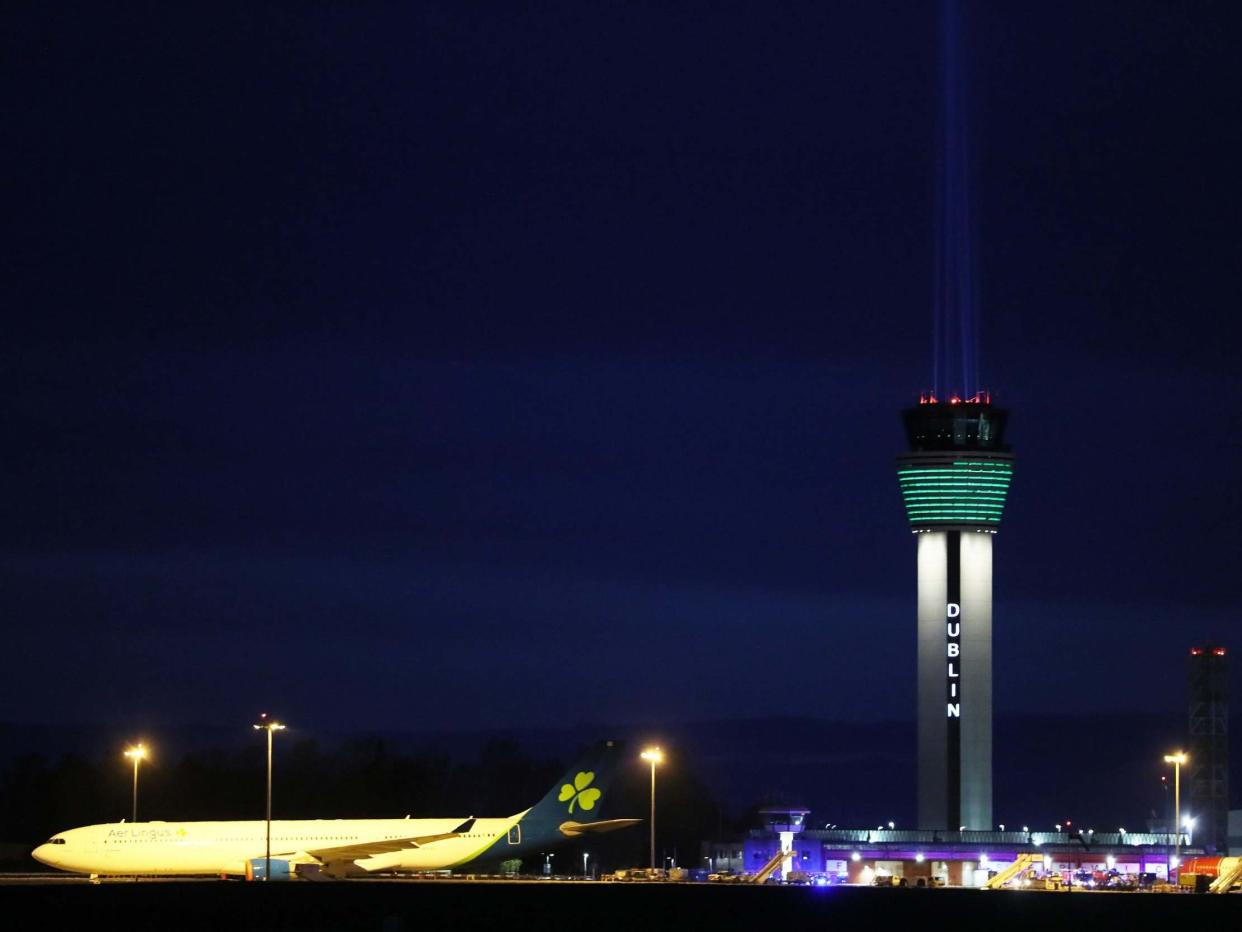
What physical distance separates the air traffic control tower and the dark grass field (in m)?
71.7

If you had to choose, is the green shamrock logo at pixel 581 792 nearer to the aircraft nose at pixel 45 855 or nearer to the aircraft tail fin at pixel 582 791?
the aircraft tail fin at pixel 582 791

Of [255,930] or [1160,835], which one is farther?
[1160,835]

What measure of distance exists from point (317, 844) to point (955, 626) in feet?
222

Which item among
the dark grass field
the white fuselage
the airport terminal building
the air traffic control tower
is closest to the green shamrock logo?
the white fuselage

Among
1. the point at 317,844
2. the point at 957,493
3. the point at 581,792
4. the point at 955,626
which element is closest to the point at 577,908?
the point at 317,844

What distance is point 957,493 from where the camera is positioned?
184500mm

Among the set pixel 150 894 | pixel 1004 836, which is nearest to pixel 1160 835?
pixel 1004 836

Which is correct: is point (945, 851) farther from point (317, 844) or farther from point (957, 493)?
point (317, 844)

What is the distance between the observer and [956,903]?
317 ft

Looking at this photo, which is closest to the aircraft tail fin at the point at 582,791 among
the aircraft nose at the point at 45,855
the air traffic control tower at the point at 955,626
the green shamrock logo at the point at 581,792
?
the green shamrock logo at the point at 581,792

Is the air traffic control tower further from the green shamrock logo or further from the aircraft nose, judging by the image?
the aircraft nose

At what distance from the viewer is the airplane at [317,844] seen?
426 ft

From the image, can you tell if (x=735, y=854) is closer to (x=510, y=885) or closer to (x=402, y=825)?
(x=402, y=825)

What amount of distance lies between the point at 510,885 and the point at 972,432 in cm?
8458
